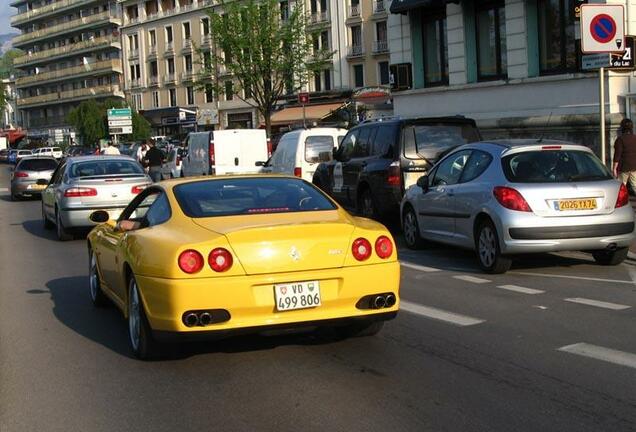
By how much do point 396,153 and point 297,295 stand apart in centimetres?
794

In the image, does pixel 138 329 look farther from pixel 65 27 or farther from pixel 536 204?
pixel 65 27

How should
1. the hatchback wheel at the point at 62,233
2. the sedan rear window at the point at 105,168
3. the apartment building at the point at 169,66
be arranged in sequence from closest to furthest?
the hatchback wheel at the point at 62,233 < the sedan rear window at the point at 105,168 < the apartment building at the point at 169,66

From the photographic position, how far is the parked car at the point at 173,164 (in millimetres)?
26766

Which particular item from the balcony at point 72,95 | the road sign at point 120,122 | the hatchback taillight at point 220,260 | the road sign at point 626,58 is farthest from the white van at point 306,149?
the balcony at point 72,95

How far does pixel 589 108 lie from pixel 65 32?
86.7 metres

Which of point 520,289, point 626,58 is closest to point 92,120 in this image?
point 626,58

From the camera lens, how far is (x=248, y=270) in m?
5.52

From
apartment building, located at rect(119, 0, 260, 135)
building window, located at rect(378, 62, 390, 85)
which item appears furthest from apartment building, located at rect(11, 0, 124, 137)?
building window, located at rect(378, 62, 390, 85)

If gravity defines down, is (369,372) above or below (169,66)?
below

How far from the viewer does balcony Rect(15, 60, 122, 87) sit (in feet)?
284

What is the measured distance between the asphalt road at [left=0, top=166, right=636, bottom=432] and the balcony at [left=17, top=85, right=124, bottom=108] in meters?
81.8

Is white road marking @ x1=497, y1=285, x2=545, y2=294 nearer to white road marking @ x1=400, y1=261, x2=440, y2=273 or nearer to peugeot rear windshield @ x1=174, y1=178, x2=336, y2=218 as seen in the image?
white road marking @ x1=400, y1=261, x2=440, y2=273

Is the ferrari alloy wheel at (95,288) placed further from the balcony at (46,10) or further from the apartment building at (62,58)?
the balcony at (46,10)

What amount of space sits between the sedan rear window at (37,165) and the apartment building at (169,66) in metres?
39.9
